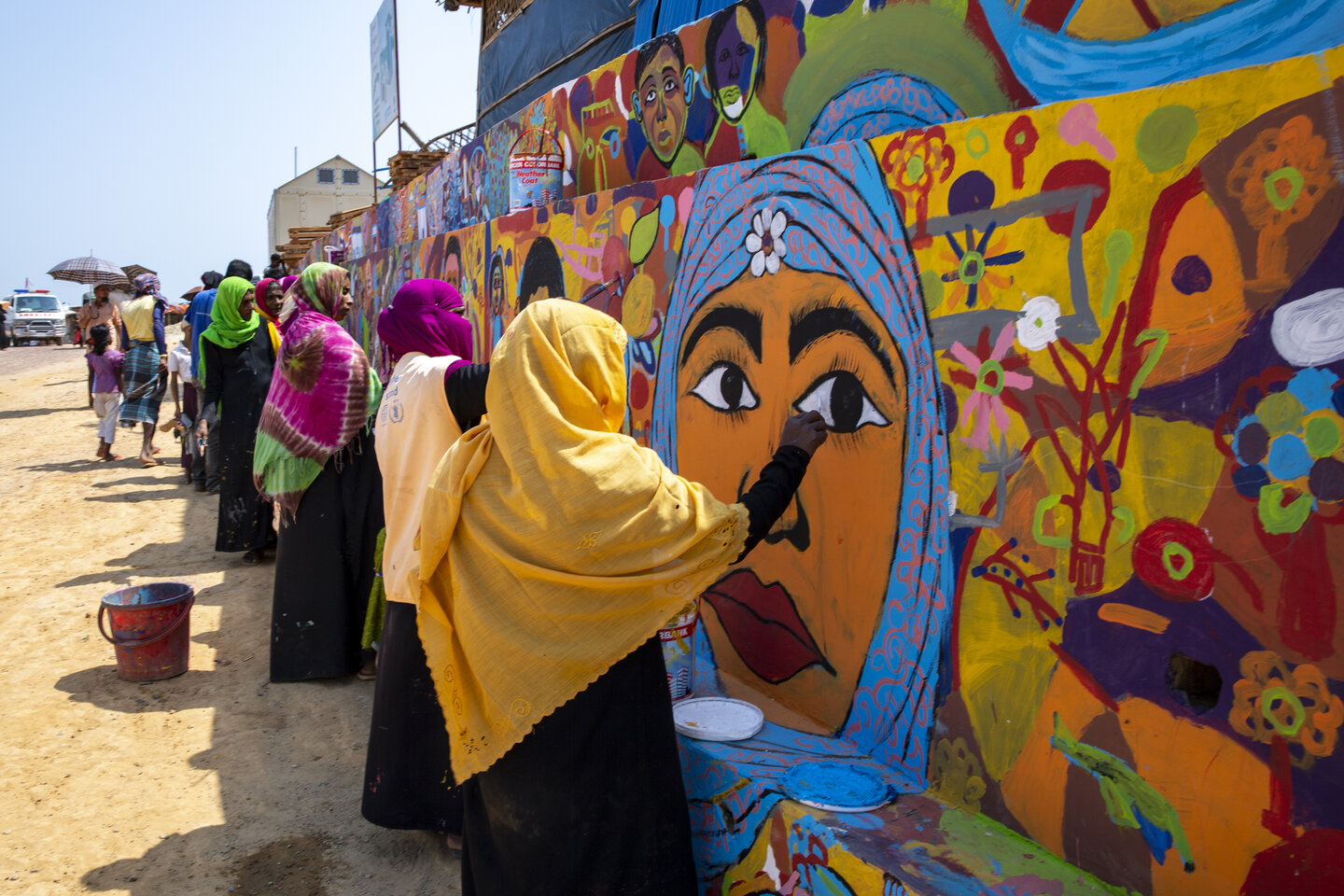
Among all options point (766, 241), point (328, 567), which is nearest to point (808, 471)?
point (766, 241)

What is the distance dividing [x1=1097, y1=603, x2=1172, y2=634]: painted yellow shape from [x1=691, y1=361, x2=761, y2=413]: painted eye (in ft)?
4.35

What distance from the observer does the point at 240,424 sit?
6.74 metres

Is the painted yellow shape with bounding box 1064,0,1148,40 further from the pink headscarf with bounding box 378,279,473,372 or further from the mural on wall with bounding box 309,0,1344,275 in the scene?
the pink headscarf with bounding box 378,279,473,372

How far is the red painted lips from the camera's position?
283cm

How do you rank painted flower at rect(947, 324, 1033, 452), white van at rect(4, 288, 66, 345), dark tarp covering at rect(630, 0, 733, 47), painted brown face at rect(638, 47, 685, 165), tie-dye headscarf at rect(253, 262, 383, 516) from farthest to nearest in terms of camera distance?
1. white van at rect(4, 288, 66, 345)
2. dark tarp covering at rect(630, 0, 733, 47)
3. tie-dye headscarf at rect(253, 262, 383, 516)
4. painted brown face at rect(638, 47, 685, 165)
5. painted flower at rect(947, 324, 1033, 452)

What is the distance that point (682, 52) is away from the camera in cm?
375

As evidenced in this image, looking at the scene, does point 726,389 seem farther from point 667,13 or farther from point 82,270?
point 82,270

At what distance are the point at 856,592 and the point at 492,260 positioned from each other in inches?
133

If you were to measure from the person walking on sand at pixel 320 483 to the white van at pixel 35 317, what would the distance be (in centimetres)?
3114

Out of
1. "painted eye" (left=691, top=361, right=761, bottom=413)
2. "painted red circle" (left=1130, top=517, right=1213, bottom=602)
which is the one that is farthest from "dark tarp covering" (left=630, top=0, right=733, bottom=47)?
"painted red circle" (left=1130, top=517, right=1213, bottom=602)

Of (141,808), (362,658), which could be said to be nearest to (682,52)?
(362,658)

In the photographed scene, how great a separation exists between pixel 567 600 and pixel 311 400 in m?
2.85

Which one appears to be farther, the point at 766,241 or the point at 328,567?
the point at 328,567

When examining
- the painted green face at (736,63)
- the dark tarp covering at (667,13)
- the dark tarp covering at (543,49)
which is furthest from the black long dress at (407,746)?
the dark tarp covering at (543,49)
